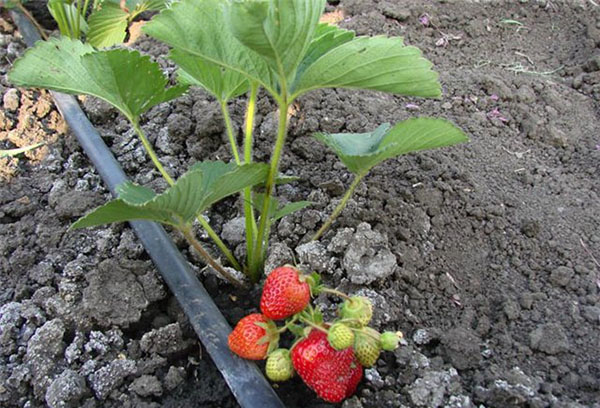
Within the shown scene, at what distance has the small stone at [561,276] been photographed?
1.38m

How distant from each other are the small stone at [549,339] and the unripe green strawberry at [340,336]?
16.5 inches

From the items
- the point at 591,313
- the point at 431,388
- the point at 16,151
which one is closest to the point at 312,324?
the point at 431,388

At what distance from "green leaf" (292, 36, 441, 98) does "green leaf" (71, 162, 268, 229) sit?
0.17 metres

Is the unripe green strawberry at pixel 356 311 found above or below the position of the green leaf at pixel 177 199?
below

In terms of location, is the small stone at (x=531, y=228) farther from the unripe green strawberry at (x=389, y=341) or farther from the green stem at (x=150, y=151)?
the green stem at (x=150, y=151)

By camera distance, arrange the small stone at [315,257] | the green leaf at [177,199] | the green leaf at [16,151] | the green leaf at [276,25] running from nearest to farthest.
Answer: the green leaf at [276,25] < the green leaf at [177,199] < the small stone at [315,257] < the green leaf at [16,151]

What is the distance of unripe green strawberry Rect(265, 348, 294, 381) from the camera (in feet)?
3.69

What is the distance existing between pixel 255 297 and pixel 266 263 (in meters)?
0.07

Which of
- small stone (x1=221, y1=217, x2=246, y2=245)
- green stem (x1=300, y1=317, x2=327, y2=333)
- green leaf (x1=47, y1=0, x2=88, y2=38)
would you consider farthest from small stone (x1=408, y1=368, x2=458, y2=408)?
green leaf (x1=47, y1=0, x2=88, y2=38)

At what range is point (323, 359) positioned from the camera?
108cm

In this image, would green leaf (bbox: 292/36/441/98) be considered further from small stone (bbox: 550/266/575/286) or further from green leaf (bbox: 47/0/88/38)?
green leaf (bbox: 47/0/88/38)

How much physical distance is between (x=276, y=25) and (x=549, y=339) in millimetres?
790

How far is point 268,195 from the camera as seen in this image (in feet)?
4.01

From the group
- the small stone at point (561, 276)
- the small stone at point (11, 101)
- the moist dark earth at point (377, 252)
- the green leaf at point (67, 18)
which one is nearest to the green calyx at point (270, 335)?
the moist dark earth at point (377, 252)
